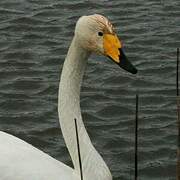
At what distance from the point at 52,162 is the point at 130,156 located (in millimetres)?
1668

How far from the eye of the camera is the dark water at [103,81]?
23.9 feet

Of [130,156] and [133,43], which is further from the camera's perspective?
[133,43]

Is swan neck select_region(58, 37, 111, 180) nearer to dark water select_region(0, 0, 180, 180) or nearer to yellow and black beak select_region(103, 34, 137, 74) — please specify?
yellow and black beak select_region(103, 34, 137, 74)

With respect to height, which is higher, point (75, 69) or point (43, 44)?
point (75, 69)

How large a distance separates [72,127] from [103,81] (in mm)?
2819

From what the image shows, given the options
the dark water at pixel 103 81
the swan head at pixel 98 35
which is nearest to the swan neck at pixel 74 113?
the swan head at pixel 98 35

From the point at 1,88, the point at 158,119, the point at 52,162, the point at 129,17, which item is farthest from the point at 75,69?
the point at 129,17

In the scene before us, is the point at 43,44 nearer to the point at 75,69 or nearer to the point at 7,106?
the point at 7,106

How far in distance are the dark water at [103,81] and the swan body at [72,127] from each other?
113 cm

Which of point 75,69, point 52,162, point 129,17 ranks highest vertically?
point 75,69

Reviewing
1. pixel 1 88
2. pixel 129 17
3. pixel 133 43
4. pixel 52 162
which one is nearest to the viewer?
pixel 52 162

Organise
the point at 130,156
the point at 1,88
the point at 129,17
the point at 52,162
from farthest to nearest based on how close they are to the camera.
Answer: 1. the point at 129,17
2. the point at 1,88
3. the point at 130,156
4. the point at 52,162

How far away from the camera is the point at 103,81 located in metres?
8.53

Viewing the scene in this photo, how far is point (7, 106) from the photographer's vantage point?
805cm
